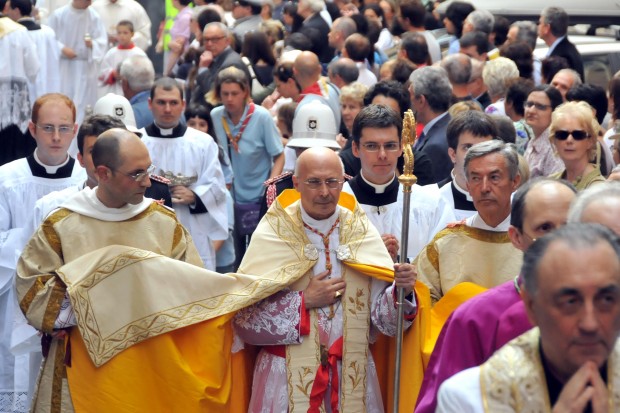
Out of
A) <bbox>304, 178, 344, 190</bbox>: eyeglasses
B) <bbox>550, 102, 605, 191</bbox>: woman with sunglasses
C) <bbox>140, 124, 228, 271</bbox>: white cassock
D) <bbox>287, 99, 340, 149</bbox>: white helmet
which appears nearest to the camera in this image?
<bbox>304, 178, 344, 190</bbox>: eyeglasses

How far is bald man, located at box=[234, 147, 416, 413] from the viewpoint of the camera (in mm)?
5871

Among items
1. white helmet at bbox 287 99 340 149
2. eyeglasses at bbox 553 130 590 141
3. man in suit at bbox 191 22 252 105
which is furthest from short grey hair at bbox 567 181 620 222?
man in suit at bbox 191 22 252 105

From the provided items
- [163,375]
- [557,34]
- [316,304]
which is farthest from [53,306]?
[557,34]

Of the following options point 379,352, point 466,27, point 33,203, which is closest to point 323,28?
point 466,27

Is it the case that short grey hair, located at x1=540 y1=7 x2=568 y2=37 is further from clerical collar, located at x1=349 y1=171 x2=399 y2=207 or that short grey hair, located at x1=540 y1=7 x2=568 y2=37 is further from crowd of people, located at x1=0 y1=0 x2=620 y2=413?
clerical collar, located at x1=349 y1=171 x2=399 y2=207

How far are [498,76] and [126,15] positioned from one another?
7.91m

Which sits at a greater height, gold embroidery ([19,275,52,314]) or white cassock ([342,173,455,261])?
white cassock ([342,173,455,261])

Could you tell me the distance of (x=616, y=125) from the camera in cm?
831

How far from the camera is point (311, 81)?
447 inches

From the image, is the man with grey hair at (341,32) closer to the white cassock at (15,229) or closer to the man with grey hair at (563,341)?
the white cassock at (15,229)

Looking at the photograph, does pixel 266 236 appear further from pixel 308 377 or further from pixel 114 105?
pixel 114 105

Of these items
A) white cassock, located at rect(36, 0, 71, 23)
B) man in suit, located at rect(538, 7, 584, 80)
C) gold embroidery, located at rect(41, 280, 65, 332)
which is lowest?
gold embroidery, located at rect(41, 280, 65, 332)

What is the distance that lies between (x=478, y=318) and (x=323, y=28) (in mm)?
11449

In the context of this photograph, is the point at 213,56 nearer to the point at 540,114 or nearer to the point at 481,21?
the point at 481,21
